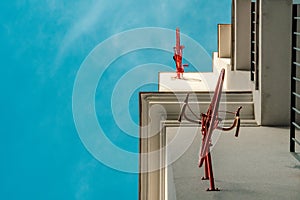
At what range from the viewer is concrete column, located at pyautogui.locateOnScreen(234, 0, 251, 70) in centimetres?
1287

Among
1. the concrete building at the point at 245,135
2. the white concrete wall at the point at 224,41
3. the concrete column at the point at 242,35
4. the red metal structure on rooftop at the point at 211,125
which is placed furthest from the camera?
the white concrete wall at the point at 224,41

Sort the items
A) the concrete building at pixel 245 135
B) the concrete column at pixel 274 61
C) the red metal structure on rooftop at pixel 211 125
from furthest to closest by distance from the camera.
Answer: the concrete column at pixel 274 61 → the concrete building at pixel 245 135 → the red metal structure on rooftop at pixel 211 125

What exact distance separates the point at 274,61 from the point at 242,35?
381cm

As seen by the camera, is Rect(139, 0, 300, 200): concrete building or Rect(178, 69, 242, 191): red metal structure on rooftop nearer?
Rect(178, 69, 242, 191): red metal structure on rooftop

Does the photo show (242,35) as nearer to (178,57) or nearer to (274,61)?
(178,57)

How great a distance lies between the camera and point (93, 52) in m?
6.62

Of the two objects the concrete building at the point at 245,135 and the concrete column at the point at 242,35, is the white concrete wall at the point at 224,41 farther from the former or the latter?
the concrete building at the point at 245,135

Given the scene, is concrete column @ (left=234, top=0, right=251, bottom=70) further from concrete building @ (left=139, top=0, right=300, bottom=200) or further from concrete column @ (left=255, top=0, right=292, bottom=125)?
concrete column @ (left=255, top=0, right=292, bottom=125)

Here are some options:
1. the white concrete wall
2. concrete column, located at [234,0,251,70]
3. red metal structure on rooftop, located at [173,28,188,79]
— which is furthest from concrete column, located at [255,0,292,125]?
the white concrete wall

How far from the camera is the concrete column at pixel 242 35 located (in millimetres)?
12873

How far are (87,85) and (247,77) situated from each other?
208 inches

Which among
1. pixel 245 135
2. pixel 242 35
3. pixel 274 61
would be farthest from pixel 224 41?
pixel 245 135

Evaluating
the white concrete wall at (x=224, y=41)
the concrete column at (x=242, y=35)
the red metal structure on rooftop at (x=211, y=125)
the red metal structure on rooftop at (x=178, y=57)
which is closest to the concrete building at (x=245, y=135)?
the red metal structure on rooftop at (x=211, y=125)

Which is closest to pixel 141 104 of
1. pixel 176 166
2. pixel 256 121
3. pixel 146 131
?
pixel 146 131
